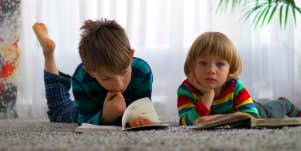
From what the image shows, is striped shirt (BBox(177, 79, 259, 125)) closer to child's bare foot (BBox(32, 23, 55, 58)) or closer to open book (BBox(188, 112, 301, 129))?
open book (BBox(188, 112, 301, 129))

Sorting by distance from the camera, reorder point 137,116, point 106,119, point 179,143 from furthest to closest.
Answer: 1. point 106,119
2. point 137,116
3. point 179,143

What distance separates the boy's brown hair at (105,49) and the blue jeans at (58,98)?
0.56m

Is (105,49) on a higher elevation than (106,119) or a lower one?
higher

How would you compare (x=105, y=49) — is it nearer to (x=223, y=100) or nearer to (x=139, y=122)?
(x=139, y=122)

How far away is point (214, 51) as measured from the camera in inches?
58.9

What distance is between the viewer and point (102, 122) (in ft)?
4.67

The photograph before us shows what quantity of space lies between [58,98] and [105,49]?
68 cm

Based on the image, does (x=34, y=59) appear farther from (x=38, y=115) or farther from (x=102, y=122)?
(x=102, y=122)

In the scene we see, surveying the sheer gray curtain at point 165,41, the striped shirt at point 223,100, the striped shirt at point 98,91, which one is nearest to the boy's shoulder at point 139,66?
the striped shirt at point 98,91

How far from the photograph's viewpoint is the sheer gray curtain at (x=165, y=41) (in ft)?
8.15

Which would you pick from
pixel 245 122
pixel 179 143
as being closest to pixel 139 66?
pixel 245 122

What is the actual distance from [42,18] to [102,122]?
148 centimetres

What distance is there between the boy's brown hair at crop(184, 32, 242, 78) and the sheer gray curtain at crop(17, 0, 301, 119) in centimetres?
94

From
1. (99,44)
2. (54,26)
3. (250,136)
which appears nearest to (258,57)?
(54,26)
